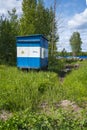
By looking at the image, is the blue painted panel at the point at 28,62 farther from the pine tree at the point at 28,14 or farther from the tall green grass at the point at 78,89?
the pine tree at the point at 28,14

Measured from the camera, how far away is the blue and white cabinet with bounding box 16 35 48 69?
613 inches

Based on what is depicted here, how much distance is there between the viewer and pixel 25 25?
98.0 feet

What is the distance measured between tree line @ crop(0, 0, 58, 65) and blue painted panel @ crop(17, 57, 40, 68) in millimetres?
8165

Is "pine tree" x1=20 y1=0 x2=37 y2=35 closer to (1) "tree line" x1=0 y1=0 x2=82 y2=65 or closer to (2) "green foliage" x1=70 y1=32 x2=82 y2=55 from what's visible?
(1) "tree line" x1=0 y1=0 x2=82 y2=65

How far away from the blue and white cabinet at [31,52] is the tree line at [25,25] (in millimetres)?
8235

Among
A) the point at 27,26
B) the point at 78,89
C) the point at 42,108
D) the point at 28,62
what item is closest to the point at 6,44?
the point at 27,26

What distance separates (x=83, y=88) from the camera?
10414mm

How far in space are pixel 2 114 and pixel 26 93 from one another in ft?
6.24

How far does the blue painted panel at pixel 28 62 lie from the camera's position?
614 inches

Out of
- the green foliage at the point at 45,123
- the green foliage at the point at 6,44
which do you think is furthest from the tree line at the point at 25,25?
the green foliage at the point at 45,123

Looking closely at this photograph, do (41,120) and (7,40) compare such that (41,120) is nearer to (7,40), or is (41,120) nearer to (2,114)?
(2,114)

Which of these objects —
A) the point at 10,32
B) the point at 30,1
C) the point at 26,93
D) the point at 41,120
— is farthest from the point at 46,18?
the point at 41,120

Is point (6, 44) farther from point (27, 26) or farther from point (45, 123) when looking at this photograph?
point (45, 123)

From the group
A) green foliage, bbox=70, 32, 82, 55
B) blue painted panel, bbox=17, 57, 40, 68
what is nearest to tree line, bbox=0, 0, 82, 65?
blue painted panel, bbox=17, 57, 40, 68
